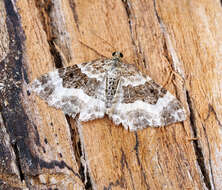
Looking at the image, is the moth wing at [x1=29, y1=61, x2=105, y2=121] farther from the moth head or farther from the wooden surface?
the moth head

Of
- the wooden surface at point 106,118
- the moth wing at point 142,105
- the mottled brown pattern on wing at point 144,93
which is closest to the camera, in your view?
the wooden surface at point 106,118

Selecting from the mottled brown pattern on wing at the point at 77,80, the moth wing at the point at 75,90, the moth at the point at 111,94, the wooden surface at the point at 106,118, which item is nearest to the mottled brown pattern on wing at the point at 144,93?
the moth at the point at 111,94

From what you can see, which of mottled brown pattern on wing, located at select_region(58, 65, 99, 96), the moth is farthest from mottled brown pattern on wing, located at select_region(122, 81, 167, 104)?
mottled brown pattern on wing, located at select_region(58, 65, 99, 96)

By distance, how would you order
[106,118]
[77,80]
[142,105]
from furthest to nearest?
[77,80]
[142,105]
[106,118]

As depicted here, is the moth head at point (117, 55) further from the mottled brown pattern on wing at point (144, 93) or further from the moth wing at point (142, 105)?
the mottled brown pattern on wing at point (144, 93)

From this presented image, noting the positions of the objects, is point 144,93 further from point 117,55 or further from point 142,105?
point 117,55

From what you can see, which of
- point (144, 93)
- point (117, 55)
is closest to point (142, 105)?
point (144, 93)

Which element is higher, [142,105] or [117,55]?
[117,55]

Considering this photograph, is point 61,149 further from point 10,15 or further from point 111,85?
point 10,15
